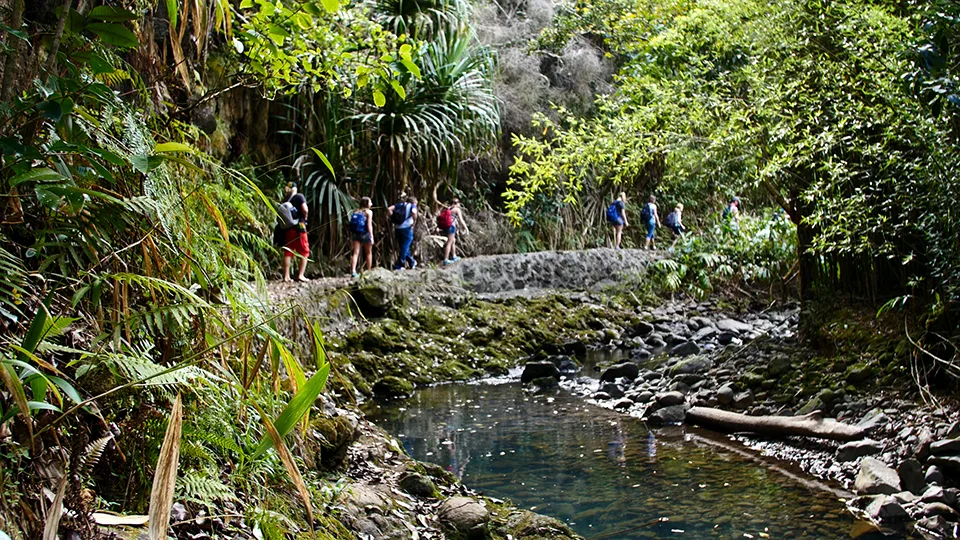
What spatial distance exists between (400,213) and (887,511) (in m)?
9.46

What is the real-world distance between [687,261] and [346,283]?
729 cm

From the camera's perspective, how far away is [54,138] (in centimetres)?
223

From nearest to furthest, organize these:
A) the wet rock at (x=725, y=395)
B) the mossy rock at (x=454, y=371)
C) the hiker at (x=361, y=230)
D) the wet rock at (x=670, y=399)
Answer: the wet rock at (x=725, y=395), the wet rock at (x=670, y=399), the mossy rock at (x=454, y=371), the hiker at (x=361, y=230)

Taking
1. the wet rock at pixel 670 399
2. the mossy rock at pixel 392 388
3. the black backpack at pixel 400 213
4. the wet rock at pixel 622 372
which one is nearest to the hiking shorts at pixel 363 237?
the black backpack at pixel 400 213

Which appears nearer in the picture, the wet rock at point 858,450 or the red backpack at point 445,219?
the wet rock at point 858,450

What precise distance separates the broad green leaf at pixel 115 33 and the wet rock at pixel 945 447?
541 centimetres

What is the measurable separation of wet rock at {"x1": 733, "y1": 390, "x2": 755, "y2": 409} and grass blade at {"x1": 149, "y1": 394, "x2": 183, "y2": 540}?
6639mm

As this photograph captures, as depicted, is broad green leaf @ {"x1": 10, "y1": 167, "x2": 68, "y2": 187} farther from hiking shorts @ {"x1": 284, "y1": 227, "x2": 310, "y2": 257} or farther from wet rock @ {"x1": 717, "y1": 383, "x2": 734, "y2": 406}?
hiking shorts @ {"x1": 284, "y1": 227, "x2": 310, "y2": 257}

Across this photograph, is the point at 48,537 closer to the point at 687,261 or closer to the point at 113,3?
the point at 113,3

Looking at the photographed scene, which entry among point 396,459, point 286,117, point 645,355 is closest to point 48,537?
point 396,459

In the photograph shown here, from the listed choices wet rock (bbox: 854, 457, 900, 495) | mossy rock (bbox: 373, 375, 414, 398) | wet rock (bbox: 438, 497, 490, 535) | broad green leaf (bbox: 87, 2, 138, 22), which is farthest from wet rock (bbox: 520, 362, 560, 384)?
broad green leaf (bbox: 87, 2, 138, 22)

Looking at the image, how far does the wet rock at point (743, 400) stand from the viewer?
7412mm

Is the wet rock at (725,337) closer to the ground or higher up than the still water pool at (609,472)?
higher up

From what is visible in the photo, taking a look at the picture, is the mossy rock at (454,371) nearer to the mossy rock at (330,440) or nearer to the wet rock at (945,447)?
the mossy rock at (330,440)
